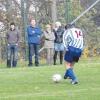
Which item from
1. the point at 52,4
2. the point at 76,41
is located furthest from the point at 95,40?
the point at 76,41

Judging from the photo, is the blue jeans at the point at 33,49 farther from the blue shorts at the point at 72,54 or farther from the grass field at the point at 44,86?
the blue shorts at the point at 72,54

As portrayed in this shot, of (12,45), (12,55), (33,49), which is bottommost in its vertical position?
(12,55)

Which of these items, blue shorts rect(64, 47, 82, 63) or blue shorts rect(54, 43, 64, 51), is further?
blue shorts rect(54, 43, 64, 51)

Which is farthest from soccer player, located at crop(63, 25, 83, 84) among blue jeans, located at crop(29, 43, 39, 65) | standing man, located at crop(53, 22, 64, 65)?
standing man, located at crop(53, 22, 64, 65)

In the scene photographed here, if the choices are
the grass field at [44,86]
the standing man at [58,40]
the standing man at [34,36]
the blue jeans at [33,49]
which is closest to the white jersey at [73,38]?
the grass field at [44,86]

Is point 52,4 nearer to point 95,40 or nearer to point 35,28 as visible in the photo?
point 95,40

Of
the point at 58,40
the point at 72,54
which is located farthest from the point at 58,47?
the point at 72,54

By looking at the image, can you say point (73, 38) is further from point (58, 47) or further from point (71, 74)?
point (58, 47)

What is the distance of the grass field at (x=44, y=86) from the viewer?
1334 centimetres

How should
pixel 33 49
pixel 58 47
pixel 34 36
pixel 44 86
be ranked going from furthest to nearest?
pixel 58 47
pixel 33 49
pixel 34 36
pixel 44 86

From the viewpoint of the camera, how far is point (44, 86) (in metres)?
15.4

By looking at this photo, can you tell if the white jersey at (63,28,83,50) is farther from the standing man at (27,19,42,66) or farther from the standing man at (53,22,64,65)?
the standing man at (53,22,64,65)

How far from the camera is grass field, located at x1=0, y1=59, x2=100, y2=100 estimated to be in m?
13.3

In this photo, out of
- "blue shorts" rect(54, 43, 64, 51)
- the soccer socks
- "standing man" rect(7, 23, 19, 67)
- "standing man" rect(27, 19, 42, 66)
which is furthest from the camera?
"blue shorts" rect(54, 43, 64, 51)
